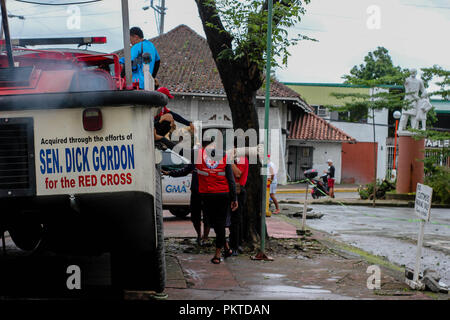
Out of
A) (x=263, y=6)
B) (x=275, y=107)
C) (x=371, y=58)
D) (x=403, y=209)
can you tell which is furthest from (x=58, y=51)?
(x=371, y=58)

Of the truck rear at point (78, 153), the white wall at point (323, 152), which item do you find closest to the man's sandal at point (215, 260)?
the truck rear at point (78, 153)

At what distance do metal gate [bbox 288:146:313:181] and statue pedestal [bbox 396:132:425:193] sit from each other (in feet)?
46.5

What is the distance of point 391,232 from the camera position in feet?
40.9

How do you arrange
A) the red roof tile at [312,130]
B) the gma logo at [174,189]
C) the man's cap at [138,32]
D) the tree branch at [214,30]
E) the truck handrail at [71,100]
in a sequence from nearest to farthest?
the truck handrail at [71,100], the man's cap at [138,32], the tree branch at [214,30], the gma logo at [174,189], the red roof tile at [312,130]

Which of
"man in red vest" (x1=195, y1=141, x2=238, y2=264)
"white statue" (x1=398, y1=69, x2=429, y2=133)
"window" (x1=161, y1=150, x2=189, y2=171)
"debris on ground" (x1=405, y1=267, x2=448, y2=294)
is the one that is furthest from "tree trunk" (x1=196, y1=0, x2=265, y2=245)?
"white statue" (x1=398, y1=69, x2=429, y2=133)

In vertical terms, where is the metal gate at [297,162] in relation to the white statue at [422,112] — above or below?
below

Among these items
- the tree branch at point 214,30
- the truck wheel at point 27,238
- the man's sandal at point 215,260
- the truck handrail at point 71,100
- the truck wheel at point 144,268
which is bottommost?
the man's sandal at point 215,260

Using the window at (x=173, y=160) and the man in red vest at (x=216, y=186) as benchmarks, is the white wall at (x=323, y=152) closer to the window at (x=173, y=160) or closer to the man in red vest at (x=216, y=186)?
the window at (x=173, y=160)

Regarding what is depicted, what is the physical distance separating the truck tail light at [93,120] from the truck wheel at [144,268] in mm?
1076

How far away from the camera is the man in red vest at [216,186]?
25.7 ft

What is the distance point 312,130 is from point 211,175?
1144 inches

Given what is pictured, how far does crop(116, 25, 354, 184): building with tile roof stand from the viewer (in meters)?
28.1

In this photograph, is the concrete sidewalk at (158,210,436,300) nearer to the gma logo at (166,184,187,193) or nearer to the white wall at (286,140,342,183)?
the gma logo at (166,184,187,193)

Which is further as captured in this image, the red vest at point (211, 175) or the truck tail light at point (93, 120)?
the red vest at point (211, 175)
